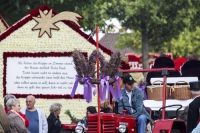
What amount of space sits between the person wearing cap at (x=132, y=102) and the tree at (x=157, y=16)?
1344 inches

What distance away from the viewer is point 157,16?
53.3 m

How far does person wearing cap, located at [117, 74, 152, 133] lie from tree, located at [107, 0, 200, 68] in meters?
34.1

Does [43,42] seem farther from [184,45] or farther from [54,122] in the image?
[184,45]

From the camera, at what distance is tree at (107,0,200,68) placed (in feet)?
168

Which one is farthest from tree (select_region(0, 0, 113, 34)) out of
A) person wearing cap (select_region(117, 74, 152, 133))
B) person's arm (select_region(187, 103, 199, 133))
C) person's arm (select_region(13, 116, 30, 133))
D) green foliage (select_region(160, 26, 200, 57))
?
green foliage (select_region(160, 26, 200, 57))

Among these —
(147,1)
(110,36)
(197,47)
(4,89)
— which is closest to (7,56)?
(4,89)

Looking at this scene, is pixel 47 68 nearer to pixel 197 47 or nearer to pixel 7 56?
pixel 7 56

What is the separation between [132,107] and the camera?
16.0 meters

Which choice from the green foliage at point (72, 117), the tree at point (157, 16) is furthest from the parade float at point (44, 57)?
the tree at point (157, 16)

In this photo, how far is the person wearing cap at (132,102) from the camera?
52.4 feet

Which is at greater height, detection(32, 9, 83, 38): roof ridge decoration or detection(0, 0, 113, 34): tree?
detection(0, 0, 113, 34): tree

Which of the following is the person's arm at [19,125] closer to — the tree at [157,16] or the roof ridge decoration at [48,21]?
the roof ridge decoration at [48,21]

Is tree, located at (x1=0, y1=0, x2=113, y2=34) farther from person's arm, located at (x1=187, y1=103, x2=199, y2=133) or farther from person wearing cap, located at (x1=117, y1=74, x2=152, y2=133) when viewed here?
person's arm, located at (x1=187, y1=103, x2=199, y2=133)

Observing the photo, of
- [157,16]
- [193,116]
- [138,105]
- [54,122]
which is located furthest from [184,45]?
[193,116]
